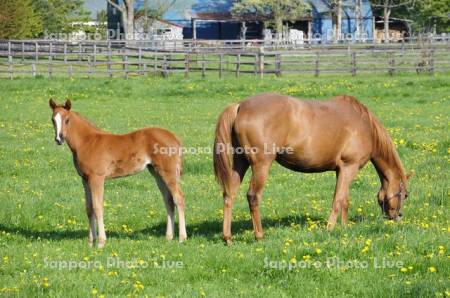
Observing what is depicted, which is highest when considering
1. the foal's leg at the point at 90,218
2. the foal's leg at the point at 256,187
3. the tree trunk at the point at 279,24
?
the tree trunk at the point at 279,24

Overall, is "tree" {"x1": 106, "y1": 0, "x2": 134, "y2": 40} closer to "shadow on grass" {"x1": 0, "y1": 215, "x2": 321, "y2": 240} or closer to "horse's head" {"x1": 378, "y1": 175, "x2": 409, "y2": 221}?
"shadow on grass" {"x1": 0, "y1": 215, "x2": 321, "y2": 240}

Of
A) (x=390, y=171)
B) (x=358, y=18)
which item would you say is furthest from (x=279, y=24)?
(x=390, y=171)

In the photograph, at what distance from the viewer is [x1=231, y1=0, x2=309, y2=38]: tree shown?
67812 millimetres

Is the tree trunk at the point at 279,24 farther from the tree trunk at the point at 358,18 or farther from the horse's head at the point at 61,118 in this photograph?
the horse's head at the point at 61,118

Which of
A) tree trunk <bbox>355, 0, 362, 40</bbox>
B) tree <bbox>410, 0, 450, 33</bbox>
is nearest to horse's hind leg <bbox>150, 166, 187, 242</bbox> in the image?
tree trunk <bbox>355, 0, 362, 40</bbox>

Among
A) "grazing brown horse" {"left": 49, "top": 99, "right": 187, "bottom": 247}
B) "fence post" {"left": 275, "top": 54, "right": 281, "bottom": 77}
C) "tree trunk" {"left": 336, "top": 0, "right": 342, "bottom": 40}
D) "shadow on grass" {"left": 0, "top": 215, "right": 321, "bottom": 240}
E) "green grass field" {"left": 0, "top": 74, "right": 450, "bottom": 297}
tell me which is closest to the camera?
"green grass field" {"left": 0, "top": 74, "right": 450, "bottom": 297}

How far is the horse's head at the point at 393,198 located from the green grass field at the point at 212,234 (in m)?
0.17

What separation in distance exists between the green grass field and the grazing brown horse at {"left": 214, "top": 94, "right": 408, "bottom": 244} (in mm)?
488

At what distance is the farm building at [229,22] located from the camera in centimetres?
7188

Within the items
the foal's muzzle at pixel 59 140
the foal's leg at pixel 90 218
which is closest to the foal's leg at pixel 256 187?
the foal's leg at pixel 90 218

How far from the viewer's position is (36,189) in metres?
14.0

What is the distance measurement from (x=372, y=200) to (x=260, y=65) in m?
26.5

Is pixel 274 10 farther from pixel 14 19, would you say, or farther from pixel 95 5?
pixel 95 5

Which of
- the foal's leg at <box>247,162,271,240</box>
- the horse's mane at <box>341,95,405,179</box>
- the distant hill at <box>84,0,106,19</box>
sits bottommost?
the foal's leg at <box>247,162,271,240</box>
